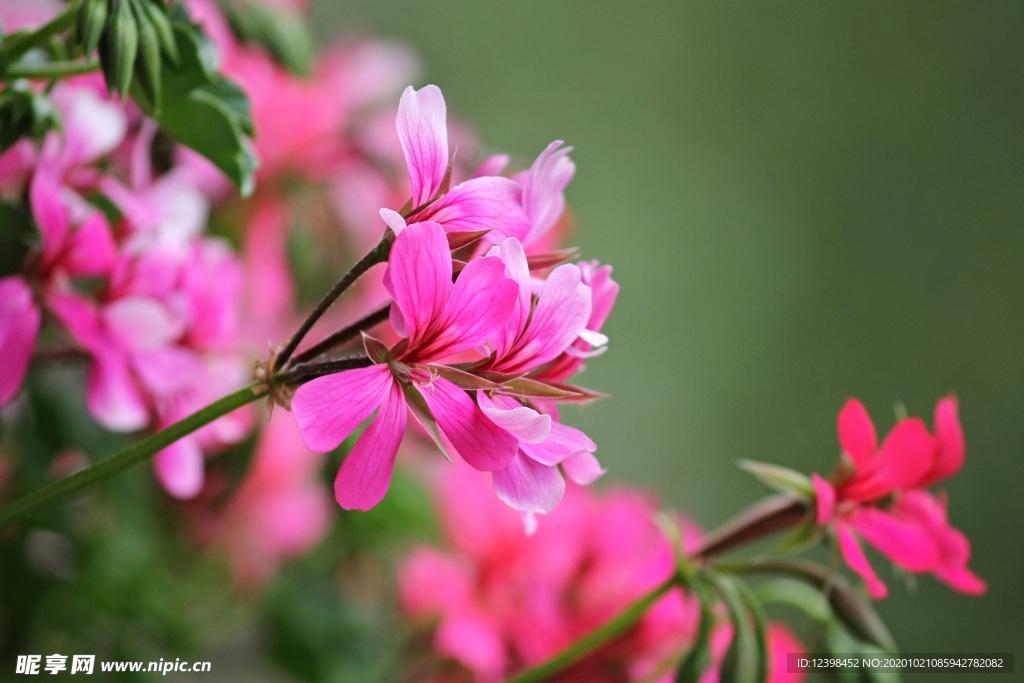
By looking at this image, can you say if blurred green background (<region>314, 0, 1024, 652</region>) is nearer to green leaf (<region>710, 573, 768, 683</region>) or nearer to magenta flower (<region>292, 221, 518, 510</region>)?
green leaf (<region>710, 573, 768, 683</region>)

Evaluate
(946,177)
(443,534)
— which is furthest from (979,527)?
(443,534)

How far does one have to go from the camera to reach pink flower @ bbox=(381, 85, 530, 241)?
0.82 ft

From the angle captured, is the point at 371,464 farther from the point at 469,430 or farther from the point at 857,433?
the point at 857,433

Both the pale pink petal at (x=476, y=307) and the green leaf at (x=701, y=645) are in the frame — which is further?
the green leaf at (x=701, y=645)

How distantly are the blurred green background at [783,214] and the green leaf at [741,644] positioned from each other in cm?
91

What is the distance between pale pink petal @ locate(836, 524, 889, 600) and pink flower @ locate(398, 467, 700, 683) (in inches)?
4.3

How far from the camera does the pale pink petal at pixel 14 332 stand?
324mm

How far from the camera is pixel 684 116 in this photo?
58.1 inches

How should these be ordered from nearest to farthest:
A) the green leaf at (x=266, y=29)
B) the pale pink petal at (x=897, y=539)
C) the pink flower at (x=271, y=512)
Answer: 1. the pale pink petal at (x=897, y=539)
2. the green leaf at (x=266, y=29)
3. the pink flower at (x=271, y=512)

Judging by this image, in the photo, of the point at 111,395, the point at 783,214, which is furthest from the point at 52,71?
the point at 783,214

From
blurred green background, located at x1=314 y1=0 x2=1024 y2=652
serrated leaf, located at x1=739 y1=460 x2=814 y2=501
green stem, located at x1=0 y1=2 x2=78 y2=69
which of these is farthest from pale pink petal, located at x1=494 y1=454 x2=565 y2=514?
blurred green background, located at x1=314 y1=0 x2=1024 y2=652

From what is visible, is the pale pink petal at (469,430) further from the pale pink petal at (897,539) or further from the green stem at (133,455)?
the pale pink petal at (897,539)

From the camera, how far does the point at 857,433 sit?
1.06ft

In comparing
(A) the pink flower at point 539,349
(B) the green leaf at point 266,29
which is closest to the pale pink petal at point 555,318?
(A) the pink flower at point 539,349
